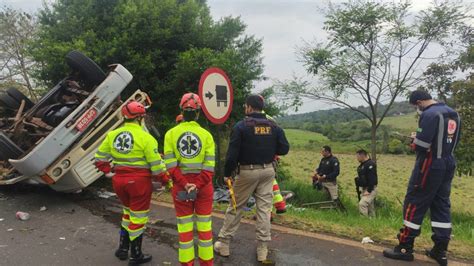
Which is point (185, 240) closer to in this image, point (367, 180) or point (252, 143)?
point (252, 143)

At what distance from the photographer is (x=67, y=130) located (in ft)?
19.4

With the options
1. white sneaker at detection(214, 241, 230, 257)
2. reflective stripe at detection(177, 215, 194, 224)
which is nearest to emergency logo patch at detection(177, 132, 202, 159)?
reflective stripe at detection(177, 215, 194, 224)

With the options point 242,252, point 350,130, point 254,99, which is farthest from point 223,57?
point 350,130

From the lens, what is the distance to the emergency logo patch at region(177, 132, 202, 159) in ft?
12.6

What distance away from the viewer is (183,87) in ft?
28.9

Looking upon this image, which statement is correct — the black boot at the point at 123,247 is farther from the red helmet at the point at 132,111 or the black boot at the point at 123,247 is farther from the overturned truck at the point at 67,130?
the overturned truck at the point at 67,130

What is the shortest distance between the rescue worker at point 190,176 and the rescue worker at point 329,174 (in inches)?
232

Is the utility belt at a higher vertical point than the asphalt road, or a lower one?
higher

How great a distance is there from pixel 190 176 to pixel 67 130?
9.62ft

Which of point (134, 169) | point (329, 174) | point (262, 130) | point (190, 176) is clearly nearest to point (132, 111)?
point (134, 169)

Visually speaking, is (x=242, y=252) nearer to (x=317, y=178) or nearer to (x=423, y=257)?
(x=423, y=257)

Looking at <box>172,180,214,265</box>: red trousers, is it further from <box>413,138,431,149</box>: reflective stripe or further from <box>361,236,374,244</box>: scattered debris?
<box>413,138,431,149</box>: reflective stripe

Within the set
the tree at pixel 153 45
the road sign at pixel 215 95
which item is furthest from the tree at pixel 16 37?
the road sign at pixel 215 95

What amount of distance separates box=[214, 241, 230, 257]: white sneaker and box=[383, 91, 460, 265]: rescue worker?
67.3 inches
